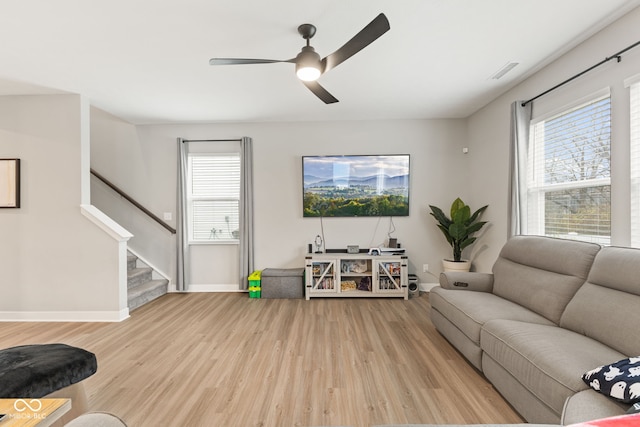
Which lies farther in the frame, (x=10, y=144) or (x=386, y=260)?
(x=386, y=260)

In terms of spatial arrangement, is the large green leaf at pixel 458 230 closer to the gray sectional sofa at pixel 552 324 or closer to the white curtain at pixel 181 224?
the gray sectional sofa at pixel 552 324

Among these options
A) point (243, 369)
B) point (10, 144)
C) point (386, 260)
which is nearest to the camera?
point (243, 369)

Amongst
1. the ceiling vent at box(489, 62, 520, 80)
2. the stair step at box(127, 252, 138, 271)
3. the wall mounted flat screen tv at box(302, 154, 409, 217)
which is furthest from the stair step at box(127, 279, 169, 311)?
the ceiling vent at box(489, 62, 520, 80)

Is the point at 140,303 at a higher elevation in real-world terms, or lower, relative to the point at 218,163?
lower

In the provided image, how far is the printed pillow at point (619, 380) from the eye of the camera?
3.78ft

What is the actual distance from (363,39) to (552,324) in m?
2.37

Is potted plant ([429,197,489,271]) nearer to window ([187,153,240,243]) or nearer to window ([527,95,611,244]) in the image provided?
window ([527,95,611,244])

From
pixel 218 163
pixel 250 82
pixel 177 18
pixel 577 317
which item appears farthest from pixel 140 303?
pixel 577 317

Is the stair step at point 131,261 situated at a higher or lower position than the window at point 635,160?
lower

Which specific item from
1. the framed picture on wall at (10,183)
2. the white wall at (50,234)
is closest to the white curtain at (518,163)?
the white wall at (50,234)

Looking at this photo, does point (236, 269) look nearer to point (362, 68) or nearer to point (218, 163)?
A: point (218, 163)

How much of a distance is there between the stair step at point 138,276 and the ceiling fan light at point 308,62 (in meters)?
3.68

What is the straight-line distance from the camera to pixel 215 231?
15.3 feet

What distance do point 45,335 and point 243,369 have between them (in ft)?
7.61
